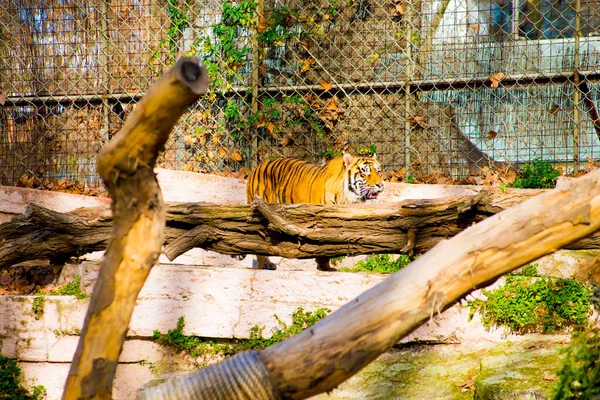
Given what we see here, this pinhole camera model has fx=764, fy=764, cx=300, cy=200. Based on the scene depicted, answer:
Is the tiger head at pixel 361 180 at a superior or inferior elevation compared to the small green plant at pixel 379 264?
superior

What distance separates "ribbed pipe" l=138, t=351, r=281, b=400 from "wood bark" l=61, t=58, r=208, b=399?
0.19 m

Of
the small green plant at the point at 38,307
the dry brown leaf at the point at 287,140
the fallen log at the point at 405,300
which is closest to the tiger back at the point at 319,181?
the dry brown leaf at the point at 287,140

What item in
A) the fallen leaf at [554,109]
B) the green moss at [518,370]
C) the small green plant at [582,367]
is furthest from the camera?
the fallen leaf at [554,109]

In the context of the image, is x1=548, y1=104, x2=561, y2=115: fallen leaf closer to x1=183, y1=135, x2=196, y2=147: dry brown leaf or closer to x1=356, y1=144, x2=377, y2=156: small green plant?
x1=356, y1=144, x2=377, y2=156: small green plant

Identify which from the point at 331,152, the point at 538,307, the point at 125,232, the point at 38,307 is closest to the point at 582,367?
the point at 125,232

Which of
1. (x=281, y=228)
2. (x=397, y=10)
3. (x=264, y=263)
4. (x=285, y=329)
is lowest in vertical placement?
(x=285, y=329)

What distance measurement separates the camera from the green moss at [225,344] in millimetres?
5426

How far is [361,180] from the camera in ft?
22.3

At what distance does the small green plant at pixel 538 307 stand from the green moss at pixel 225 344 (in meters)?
1.18

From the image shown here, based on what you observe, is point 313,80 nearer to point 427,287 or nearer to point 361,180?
point 361,180

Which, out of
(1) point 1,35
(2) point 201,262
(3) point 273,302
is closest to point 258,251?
(3) point 273,302

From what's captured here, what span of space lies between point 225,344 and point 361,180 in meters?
2.06

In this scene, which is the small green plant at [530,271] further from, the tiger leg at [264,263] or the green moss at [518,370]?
the tiger leg at [264,263]

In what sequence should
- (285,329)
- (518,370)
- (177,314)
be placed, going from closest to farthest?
(518,370)
(285,329)
(177,314)
